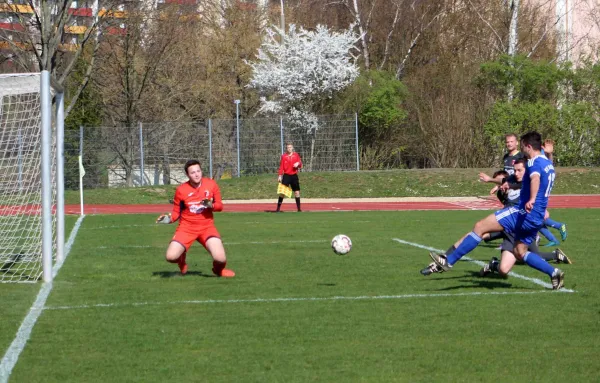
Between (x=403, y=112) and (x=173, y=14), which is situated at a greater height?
(x=173, y=14)

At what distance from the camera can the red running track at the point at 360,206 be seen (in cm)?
2750

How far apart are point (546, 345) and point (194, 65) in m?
41.2

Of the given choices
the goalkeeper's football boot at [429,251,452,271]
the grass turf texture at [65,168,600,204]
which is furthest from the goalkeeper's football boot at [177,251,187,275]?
the grass turf texture at [65,168,600,204]

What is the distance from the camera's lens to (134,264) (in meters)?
13.2

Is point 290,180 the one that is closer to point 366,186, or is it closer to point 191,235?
point 366,186

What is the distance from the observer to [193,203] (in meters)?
11.8

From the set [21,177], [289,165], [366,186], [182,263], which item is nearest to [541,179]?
[182,263]

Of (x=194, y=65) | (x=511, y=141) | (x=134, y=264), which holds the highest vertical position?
(x=194, y=65)

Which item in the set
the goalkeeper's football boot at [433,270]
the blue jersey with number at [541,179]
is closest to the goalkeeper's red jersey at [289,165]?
the goalkeeper's football boot at [433,270]

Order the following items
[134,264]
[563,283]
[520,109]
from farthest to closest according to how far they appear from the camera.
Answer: [520,109] < [134,264] < [563,283]

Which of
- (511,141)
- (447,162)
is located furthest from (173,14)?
(511,141)

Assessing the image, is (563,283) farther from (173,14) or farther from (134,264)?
(173,14)

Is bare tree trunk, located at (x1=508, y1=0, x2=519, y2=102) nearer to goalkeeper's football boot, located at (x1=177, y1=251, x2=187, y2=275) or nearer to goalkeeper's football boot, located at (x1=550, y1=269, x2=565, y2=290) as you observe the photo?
goalkeeper's football boot, located at (x1=177, y1=251, x2=187, y2=275)

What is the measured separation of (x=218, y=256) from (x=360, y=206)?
57.5 ft
